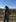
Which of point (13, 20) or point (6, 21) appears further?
point (13, 20)

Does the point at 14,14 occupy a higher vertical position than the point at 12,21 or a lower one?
higher

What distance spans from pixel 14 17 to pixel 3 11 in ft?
1.16

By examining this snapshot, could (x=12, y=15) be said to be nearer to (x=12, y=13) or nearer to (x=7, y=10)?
(x=12, y=13)

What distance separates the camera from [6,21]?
0.90 meters

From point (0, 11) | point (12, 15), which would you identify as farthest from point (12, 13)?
point (0, 11)

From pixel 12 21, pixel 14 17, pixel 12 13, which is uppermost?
pixel 12 13

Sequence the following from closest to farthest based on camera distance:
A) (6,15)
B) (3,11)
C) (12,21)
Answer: (6,15) < (3,11) < (12,21)

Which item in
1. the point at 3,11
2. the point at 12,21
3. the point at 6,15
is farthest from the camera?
the point at 12,21

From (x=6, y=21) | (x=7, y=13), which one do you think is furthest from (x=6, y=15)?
(x=6, y=21)

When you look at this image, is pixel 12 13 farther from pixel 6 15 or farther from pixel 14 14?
pixel 6 15

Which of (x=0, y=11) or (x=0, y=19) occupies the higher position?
(x=0, y=11)

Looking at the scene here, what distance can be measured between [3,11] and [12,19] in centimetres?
38

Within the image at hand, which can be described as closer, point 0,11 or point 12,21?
point 0,11

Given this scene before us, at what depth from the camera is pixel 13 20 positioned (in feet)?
3.47
